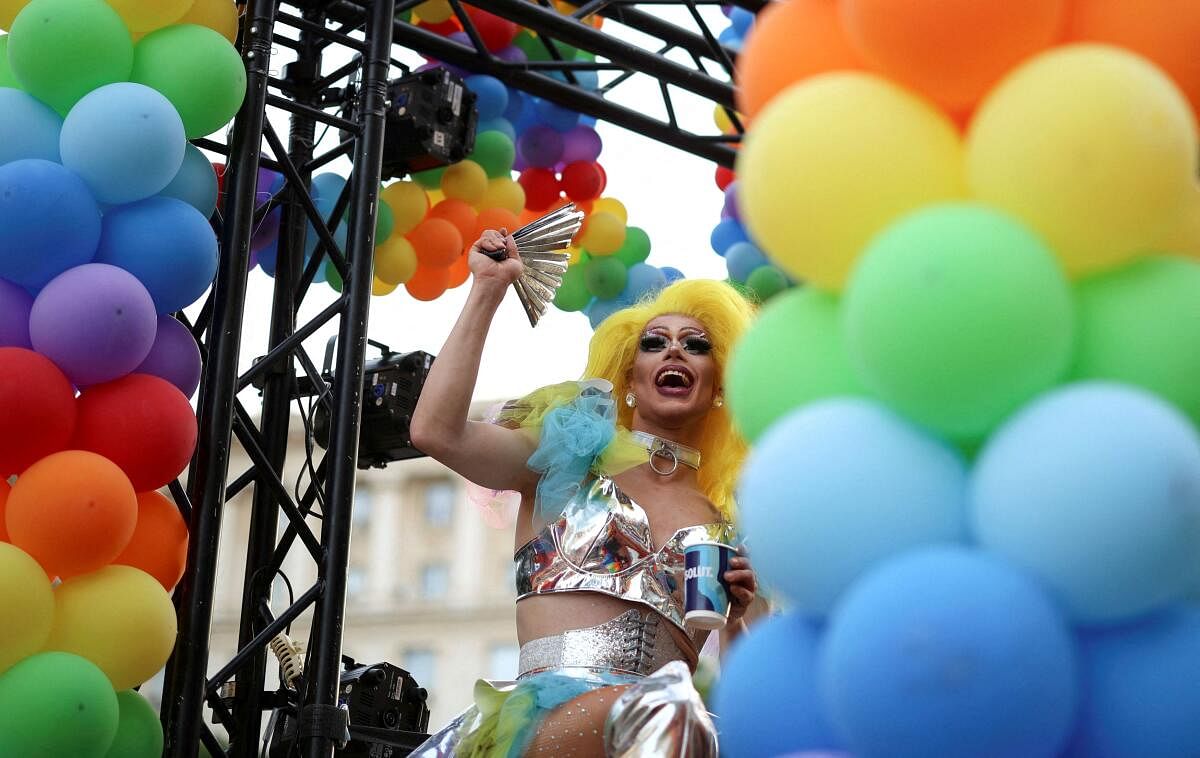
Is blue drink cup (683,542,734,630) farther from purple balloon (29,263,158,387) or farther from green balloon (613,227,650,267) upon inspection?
green balloon (613,227,650,267)

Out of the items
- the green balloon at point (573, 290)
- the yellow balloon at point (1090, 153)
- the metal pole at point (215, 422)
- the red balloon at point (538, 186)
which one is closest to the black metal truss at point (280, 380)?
the metal pole at point (215, 422)

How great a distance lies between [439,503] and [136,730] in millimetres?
35300

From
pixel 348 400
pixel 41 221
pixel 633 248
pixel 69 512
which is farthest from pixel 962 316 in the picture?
pixel 633 248

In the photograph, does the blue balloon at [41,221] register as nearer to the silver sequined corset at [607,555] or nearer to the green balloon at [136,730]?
the green balloon at [136,730]

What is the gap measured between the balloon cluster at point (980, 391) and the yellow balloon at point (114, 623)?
1.64 m

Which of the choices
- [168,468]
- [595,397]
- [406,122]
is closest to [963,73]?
[595,397]

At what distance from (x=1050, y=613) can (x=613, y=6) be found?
16.1ft

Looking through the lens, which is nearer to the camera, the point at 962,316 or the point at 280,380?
the point at 962,316

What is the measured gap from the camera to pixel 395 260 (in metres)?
5.18

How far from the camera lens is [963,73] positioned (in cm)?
183

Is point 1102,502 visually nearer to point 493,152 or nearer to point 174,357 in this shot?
point 174,357

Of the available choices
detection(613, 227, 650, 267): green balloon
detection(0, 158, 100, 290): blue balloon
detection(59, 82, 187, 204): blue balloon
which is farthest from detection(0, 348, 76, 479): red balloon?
detection(613, 227, 650, 267): green balloon

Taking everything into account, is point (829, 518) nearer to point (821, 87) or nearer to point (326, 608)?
point (821, 87)

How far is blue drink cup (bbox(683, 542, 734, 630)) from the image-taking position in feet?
Result: 8.51
